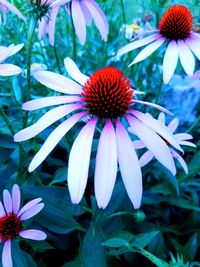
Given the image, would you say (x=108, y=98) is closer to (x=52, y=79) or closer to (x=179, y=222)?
(x=52, y=79)

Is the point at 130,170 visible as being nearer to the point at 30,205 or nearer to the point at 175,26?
the point at 30,205

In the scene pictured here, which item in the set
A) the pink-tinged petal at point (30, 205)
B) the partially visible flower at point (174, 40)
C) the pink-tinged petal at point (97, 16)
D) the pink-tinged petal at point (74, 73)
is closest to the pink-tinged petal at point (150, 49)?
the partially visible flower at point (174, 40)

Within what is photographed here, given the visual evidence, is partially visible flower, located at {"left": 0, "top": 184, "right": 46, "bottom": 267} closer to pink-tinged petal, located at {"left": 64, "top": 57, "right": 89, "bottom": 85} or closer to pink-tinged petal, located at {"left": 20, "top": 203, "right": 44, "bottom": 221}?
pink-tinged petal, located at {"left": 20, "top": 203, "right": 44, "bottom": 221}

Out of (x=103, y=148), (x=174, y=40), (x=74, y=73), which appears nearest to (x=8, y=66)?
(x=74, y=73)

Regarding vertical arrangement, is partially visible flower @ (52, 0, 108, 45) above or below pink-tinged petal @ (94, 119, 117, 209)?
above

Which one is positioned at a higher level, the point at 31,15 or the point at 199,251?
the point at 31,15

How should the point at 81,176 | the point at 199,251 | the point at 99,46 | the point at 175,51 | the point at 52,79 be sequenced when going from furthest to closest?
1. the point at 99,46
2. the point at 199,251
3. the point at 175,51
4. the point at 52,79
5. the point at 81,176

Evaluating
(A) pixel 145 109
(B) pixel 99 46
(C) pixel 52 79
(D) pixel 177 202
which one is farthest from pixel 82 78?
(B) pixel 99 46

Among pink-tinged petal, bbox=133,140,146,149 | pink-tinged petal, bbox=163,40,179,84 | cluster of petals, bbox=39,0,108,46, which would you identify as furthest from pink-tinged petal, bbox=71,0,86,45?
pink-tinged petal, bbox=133,140,146,149
